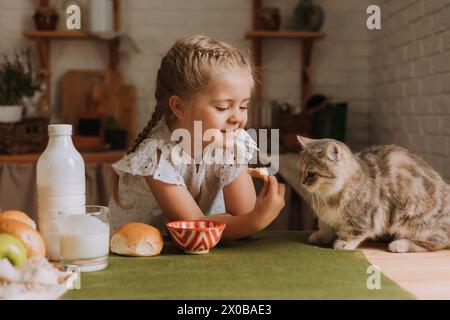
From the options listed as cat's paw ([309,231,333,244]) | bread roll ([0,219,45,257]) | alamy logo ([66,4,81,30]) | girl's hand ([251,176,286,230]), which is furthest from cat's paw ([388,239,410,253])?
alamy logo ([66,4,81,30])

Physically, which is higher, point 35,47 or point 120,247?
point 35,47

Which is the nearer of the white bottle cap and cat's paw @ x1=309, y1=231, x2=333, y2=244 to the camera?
the white bottle cap

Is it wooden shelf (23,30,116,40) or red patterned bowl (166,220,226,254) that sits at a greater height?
wooden shelf (23,30,116,40)

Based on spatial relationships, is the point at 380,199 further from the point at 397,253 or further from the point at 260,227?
the point at 260,227

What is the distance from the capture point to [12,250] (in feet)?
3.14

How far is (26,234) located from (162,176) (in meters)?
0.41

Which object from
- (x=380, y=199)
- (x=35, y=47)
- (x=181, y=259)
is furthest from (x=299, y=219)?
(x=35, y=47)

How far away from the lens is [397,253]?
1.22m

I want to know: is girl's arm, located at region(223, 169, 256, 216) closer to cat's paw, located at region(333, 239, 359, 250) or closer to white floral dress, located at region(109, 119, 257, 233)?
white floral dress, located at region(109, 119, 257, 233)

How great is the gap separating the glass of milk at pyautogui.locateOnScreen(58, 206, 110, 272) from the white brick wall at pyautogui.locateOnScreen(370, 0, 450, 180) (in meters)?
1.56

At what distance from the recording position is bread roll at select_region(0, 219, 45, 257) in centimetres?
101

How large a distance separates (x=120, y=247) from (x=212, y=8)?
2752 mm

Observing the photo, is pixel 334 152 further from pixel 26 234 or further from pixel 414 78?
pixel 414 78

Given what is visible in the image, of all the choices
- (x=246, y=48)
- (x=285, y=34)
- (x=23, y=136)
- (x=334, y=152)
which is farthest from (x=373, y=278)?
(x=246, y=48)
